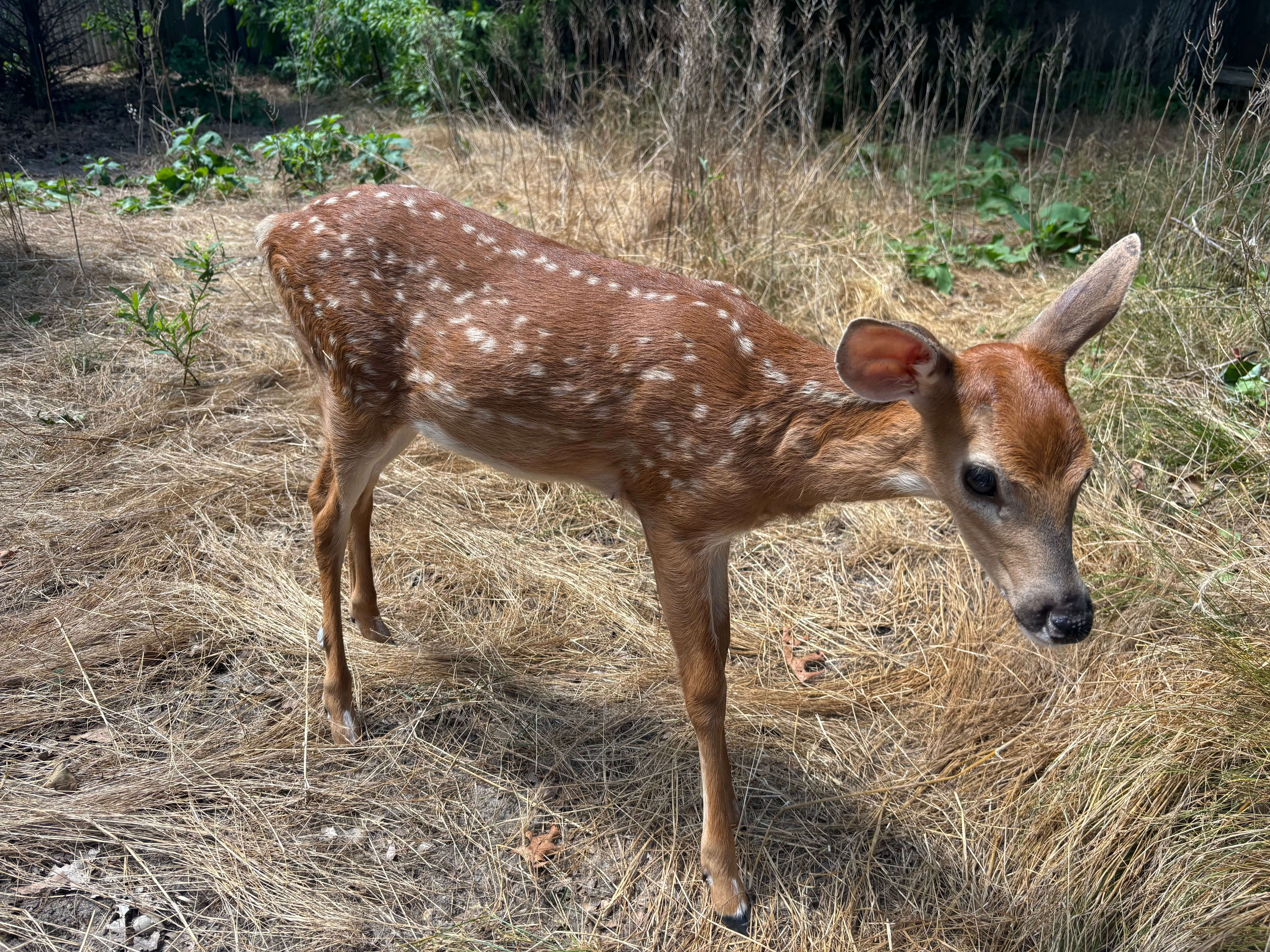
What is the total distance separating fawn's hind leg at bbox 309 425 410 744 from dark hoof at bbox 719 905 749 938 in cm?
129

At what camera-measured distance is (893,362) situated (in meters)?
2.22

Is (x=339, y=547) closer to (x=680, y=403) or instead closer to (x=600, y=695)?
(x=600, y=695)

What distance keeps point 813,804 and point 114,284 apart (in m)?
5.09

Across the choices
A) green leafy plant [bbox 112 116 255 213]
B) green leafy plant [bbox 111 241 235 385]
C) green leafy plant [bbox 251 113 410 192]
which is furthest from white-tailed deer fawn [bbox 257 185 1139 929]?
green leafy plant [bbox 112 116 255 213]

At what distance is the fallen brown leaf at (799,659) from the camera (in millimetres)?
3420

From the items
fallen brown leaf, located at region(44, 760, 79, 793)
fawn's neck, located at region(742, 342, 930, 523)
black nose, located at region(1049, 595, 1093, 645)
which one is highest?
fawn's neck, located at region(742, 342, 930, 523)

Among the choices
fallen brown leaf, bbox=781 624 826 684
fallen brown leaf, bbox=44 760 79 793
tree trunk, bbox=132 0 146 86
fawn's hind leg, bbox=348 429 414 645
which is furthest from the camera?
tree trunk, bbox=132 0 146 86

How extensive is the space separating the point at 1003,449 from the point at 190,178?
280 inches

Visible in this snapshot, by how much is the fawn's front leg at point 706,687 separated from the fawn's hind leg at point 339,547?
0.97 meters

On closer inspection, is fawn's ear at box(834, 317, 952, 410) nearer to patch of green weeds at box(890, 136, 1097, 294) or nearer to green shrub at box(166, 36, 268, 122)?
patch of green weeds at box(890, 136, 1097, 294)

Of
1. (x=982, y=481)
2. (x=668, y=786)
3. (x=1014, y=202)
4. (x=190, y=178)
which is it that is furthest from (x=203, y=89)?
(x=982, y=481)

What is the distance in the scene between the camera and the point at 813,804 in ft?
9.55

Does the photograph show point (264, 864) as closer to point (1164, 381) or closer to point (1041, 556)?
point (1041, 556)

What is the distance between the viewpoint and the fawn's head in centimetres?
214
